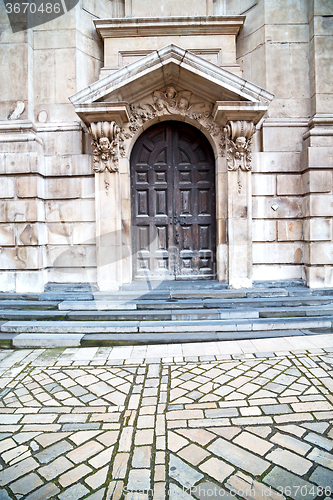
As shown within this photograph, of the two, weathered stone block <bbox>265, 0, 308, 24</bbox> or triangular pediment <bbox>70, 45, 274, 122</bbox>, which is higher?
weathered stone block <bbox>265, 0, 308, 24</bbox>

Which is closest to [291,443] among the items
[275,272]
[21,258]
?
[275,272]

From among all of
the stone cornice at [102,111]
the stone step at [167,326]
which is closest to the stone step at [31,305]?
the stone step at [167,326]

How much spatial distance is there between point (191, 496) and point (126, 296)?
4.32 meters

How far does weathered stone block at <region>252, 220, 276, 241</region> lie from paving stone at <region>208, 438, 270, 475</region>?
4.95m

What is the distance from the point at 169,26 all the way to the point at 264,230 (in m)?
5.09

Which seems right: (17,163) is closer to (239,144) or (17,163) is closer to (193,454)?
(239,144)

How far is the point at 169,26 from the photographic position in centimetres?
707

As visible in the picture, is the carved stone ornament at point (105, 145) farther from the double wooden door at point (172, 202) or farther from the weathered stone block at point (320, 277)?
the weathered stone block at point (320, 277)

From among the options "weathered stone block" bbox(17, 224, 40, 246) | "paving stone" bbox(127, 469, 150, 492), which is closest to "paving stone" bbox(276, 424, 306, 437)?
"paving stone" bbox(127, 469, 150, 492)

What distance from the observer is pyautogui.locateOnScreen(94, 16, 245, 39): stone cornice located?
700 centimetres

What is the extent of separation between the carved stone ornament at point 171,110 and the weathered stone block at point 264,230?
1754 mm

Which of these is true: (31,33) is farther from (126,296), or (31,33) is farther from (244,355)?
(244,355)

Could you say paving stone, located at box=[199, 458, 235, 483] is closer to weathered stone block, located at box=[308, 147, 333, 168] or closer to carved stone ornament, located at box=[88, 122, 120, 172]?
carved stone ornament, located at box=[88, 122, 120, 172]

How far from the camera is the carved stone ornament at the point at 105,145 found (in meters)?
6.35
